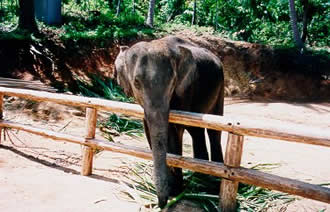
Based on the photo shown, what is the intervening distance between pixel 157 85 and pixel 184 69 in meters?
0.40

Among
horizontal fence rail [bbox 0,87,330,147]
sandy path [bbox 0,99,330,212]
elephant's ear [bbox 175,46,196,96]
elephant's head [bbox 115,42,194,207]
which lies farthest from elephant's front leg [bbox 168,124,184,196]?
elephant's head [bbox 115,42,194,207]

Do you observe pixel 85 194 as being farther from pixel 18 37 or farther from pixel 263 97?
pixel 263 97

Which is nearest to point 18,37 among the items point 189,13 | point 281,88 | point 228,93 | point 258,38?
point 228,93

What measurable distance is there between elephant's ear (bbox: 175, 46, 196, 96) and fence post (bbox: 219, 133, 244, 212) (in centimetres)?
67

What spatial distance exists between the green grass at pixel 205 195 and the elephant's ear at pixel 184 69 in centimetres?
113

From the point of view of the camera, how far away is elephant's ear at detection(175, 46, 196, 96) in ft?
9.82

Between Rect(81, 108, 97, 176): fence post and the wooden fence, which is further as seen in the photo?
Rect(81, 108, 97, 176): fence post

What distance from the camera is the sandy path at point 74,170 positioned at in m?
3.59

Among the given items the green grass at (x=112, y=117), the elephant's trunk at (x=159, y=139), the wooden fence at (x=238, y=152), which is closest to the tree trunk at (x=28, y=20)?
the green grass at (x=112, y=117)

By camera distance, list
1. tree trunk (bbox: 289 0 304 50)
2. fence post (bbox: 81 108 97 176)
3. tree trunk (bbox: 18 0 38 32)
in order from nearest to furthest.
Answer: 1. fence post (bbox: 81 108 97 176)
2. tree trunk (bbox: 18 0 38 32)
3. tree trunk (bbox: 289 0 304 50)

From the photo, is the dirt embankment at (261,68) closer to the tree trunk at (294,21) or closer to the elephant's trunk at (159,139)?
the tree trunk at (294,21)

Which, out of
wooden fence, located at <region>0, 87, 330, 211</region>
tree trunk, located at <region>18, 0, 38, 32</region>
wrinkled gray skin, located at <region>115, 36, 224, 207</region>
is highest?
tree trunk, located at <region>18, 0, 38, 32</region>

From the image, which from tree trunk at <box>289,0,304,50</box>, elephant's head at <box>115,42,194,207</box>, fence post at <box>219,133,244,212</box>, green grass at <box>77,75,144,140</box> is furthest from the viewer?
tree trunk at <box>289,0,304,50</box>

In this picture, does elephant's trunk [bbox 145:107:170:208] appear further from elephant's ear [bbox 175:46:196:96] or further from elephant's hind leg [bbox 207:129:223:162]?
elephant's hind leg [bbox 207:129:223:162]
